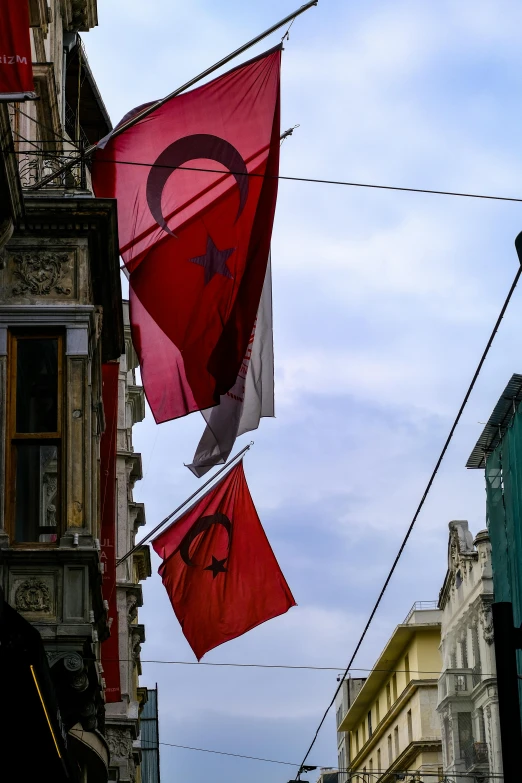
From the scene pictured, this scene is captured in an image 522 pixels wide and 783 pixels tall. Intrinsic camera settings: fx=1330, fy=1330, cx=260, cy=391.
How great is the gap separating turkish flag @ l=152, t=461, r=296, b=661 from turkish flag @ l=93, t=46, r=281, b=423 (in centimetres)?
419

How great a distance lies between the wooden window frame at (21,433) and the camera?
14.8 m

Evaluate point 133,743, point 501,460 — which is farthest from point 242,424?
point 501,460

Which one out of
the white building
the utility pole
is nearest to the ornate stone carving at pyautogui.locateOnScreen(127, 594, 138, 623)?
the white building

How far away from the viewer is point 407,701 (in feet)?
206

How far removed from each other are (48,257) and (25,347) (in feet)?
3.80

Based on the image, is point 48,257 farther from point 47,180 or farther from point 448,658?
point 448,658

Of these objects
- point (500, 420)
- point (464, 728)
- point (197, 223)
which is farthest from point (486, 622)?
point (197, 223)

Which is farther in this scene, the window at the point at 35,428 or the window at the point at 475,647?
the window at the point at 475,647

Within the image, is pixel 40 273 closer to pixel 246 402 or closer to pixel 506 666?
pixel 246 402

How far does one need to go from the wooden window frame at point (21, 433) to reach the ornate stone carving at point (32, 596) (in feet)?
1.35

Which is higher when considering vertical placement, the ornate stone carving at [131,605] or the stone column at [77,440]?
the ornate stone carving at [131,605]

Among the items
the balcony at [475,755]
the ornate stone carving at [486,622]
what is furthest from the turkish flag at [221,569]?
the balcony at [475,755]

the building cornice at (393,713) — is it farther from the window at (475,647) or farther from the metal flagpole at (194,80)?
the metal flagpole at (194,80)

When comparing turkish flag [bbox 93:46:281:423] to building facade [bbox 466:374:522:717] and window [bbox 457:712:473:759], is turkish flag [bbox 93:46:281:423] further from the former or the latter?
window [bbox 457:712:473:759]
